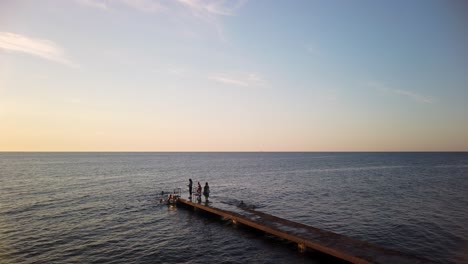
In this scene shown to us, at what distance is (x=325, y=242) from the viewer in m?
18.7

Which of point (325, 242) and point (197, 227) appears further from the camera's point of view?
point (197, 227)

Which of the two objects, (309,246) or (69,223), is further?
(69,223)

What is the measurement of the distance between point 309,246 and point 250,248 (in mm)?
4214

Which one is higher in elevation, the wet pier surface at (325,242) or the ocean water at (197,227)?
the wet pier surface at (325,242)

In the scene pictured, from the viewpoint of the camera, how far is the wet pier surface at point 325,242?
1598 cm

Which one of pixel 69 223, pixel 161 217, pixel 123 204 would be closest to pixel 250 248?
pixel 161 217

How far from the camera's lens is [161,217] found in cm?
3039

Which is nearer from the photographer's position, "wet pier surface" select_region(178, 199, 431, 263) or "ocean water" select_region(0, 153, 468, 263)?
"wet pier surface" select_region(178, 199, 431, 263)

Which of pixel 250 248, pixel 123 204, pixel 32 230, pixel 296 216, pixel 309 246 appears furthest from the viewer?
pixel 123 204

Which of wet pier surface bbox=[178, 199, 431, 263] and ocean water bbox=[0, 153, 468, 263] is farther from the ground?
wet pier surface bbox=[178, 199, 431, 263]

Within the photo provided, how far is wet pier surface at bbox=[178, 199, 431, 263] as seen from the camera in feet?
52.4

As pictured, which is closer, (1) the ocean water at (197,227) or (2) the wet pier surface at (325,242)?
(2) the wet pier surface at (325,242)

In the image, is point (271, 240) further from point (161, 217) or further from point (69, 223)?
point (69, 223)

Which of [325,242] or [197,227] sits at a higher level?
[325,242]
